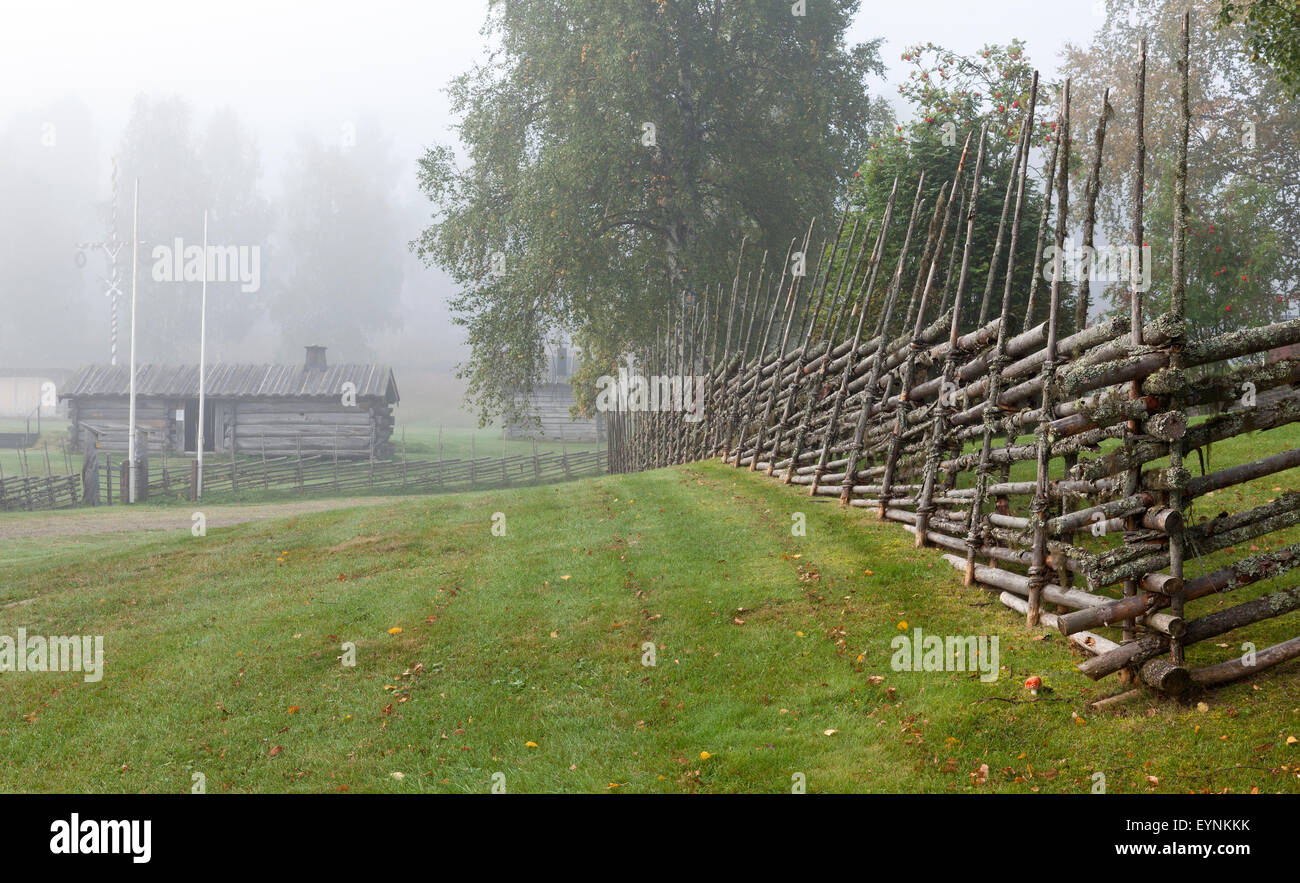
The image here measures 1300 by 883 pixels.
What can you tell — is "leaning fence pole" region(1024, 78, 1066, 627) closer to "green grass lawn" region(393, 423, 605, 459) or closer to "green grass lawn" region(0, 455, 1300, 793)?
"green grass lawn" region(0, 455, 1300, 793)

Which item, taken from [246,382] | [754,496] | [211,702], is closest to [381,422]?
[246,382]

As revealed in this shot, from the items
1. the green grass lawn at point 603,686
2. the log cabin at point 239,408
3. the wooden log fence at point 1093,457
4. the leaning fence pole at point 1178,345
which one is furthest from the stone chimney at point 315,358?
the leaning fence pole at point 1178,345

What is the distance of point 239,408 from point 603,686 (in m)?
30.1

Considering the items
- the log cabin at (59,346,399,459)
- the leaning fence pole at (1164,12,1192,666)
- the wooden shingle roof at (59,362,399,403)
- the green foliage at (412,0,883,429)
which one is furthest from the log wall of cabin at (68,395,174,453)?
the leaning fence pole at (1164,12,1192,666)

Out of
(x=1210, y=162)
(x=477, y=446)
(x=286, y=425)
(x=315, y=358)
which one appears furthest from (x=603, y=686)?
(x=477, y=446)

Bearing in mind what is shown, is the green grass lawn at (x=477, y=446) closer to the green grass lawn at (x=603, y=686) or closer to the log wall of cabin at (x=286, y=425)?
the log wall of cabin at (x=286, y=425)

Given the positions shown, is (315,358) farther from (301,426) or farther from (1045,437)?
(1045,437)

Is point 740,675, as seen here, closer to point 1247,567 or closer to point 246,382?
point 1247,567

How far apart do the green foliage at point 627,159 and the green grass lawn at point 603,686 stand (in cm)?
1218

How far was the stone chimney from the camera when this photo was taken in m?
34.3

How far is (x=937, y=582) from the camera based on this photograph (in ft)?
23.3

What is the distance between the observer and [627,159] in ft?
69.4

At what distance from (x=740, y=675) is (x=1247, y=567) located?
9.60 ft

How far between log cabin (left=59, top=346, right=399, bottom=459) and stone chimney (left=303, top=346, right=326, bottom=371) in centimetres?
36
